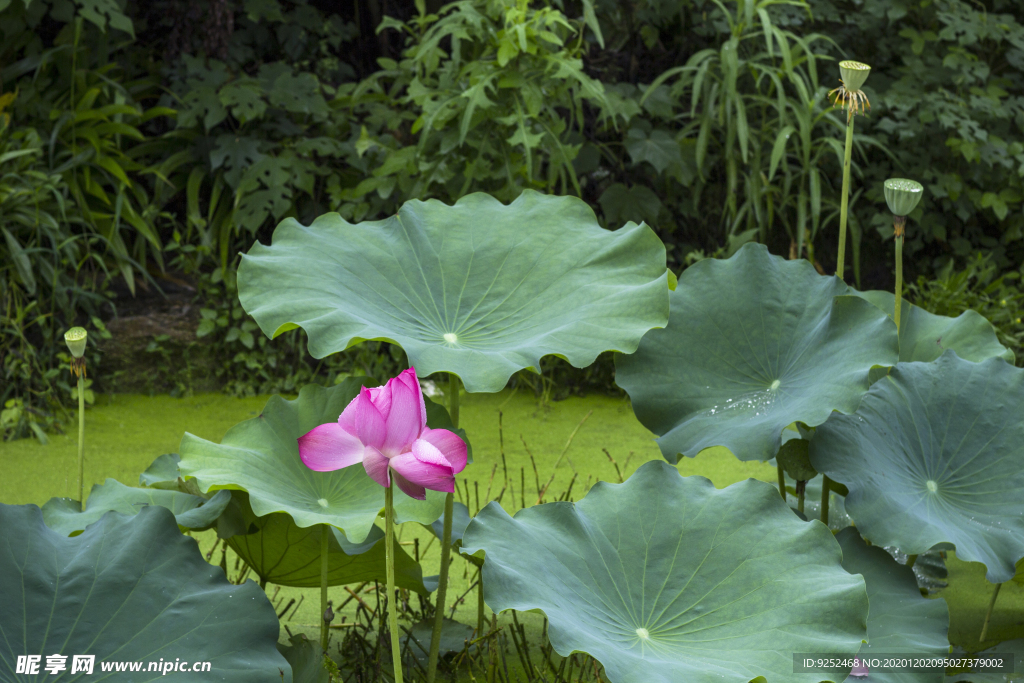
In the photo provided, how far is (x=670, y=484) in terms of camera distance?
48.9 inches

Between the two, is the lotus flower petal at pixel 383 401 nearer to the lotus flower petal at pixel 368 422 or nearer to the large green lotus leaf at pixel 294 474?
the lotus flower petal at pixel 368 422

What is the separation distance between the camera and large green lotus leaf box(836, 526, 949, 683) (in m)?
1.27

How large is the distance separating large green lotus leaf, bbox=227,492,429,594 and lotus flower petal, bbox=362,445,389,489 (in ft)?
1.44

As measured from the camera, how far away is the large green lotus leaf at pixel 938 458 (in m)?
1.27

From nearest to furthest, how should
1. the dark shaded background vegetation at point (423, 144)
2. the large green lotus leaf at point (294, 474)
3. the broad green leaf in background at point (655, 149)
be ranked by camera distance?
1. the large green lotus leaf at point (294, 474)
2. the dark shaded background vegetation at point (423, 144)
3. the broad green leaf in background at point (655, 149)

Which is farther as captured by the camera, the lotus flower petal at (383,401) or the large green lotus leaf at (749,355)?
the large green lotus leaf at (749,355)

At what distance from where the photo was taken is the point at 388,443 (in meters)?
0.88

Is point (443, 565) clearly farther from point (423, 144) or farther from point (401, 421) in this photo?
point (423, 144)

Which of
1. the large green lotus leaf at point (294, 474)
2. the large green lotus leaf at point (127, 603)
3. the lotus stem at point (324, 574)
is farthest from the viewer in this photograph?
the lotus stem at point (324, 574)

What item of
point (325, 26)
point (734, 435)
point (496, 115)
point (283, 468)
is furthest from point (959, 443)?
point (325, 26)

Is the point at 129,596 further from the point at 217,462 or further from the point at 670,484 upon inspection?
the point at 670,484

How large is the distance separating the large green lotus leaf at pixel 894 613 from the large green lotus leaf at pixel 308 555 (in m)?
0.71

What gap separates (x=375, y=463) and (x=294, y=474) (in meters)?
0.51

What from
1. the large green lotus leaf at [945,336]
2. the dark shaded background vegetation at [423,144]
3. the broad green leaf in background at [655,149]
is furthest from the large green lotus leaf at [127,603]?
the broad green leaf in background at [655,149]
